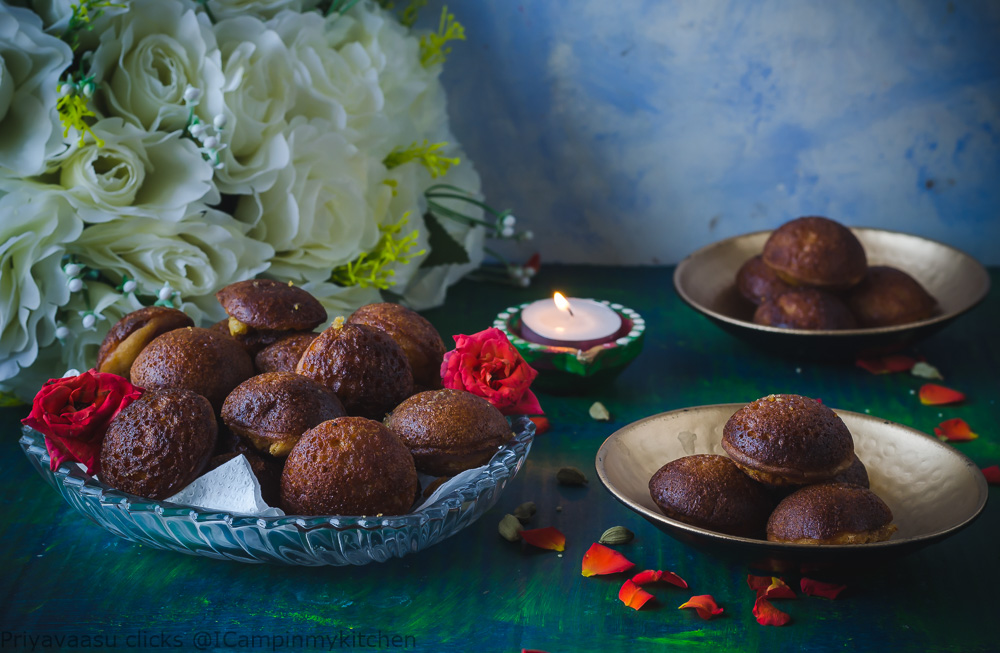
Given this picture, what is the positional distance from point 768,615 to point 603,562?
12cm

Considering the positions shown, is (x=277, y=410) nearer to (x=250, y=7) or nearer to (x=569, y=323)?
(x=569, y=323)

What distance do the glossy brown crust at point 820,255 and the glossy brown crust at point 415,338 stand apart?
0.47 meters

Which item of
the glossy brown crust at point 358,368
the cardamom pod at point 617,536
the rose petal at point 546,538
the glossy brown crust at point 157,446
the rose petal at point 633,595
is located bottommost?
the rose petal at point 546,538

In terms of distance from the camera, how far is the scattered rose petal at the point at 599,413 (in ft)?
3.02

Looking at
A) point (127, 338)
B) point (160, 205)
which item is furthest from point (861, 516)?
point (160, 205)

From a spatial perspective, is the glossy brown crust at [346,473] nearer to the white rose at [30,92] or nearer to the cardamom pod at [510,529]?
the cardamom pod at [510,529]

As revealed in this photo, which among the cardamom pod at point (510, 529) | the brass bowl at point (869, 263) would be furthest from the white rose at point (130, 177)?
the brass bowl at point (869, 263)

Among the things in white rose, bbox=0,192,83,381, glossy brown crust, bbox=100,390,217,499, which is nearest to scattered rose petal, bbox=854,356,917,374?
glossy brown crust, bbox=100,390,217,499

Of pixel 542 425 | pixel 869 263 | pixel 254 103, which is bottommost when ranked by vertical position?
pixel 542 425

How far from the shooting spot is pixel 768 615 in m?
0.60

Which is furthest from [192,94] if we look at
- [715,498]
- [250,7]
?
[715,498]

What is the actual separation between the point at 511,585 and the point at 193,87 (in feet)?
2.02

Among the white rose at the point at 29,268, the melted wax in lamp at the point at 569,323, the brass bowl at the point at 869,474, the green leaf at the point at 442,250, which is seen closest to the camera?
the brass bowl at the point at 869,474

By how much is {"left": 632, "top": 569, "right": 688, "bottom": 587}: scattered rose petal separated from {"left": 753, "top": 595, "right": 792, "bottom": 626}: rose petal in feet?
0.18
